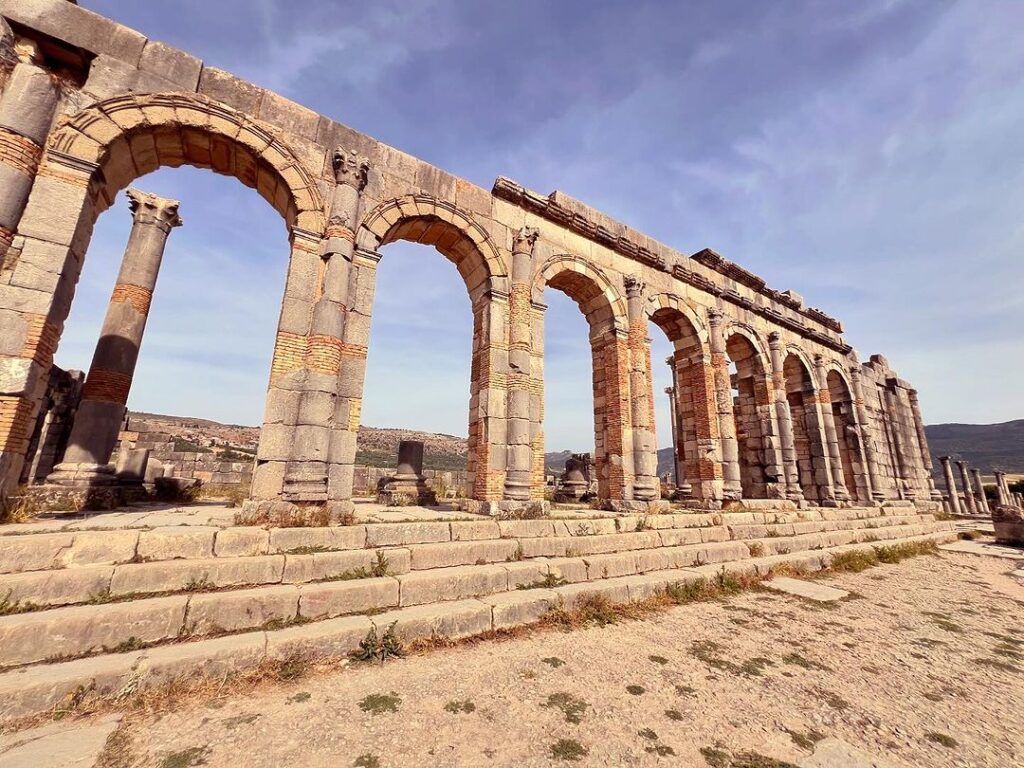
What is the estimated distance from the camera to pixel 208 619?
3643 millimetres

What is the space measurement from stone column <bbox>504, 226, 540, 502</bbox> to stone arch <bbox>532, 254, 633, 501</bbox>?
55 cm

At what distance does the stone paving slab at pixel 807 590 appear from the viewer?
6032 mm

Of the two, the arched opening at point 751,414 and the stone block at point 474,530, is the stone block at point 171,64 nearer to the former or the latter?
the stone block at point 474,530

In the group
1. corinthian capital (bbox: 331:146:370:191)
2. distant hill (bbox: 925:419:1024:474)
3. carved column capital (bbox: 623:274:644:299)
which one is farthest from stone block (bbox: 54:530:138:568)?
distant hill (bbox: 925:419:1024:474)

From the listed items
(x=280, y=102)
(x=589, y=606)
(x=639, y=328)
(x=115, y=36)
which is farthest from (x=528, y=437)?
(x=115, y=36)

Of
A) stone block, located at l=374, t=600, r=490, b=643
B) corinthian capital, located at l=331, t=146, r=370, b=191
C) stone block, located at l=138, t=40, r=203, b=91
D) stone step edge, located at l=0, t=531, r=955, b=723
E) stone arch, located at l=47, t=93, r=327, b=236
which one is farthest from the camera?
corinthian capital, located at l=331, t=146, r=370, b=191

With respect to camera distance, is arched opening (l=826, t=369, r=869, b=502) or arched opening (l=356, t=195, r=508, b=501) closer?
arched opening (l=356, t=195, r=508, b=501)

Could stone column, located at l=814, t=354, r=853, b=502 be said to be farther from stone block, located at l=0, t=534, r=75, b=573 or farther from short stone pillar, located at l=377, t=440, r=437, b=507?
stone block, located at l=0, t=534, r=75, b=573

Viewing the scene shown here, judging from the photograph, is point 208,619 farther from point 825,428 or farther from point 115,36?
point 825,428

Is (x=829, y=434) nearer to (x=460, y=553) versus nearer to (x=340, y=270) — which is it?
(x=460, y=553)

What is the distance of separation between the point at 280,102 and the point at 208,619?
8.25m

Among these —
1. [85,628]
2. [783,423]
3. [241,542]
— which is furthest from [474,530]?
[783,423]

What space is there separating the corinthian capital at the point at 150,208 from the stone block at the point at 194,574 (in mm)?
9320

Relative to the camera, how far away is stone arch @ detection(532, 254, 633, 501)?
10.2 metres
